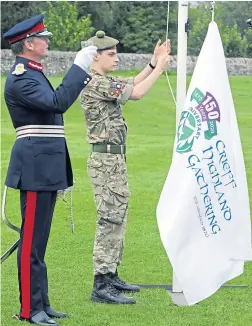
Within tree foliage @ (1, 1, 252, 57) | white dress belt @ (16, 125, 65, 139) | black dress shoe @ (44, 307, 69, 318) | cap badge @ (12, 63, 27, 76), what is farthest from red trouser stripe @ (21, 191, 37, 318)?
tree foliage @ (1, 1, 252, 57)

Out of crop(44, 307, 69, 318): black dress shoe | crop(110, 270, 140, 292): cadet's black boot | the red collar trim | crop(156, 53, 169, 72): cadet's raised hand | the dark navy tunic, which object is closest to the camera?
the dark navy tunic

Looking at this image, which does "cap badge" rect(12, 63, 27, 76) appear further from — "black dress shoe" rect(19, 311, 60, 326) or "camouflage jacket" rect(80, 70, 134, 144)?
"black dress shoe" rect(19, 311, 60, 326)

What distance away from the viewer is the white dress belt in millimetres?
5449

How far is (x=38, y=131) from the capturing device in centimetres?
545

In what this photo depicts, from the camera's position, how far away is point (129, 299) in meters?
6.20

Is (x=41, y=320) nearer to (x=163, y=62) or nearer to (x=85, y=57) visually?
(x=85, y=57)

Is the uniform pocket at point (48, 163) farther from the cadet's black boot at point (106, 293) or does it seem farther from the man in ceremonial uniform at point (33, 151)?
the cadet's black boot at point (106, 293)

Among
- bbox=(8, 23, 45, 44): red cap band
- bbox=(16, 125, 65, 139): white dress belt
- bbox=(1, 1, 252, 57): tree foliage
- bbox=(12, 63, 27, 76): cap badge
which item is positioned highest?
bbox=(8, 23, 45, 44): red cap band

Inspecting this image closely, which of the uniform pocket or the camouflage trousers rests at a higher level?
the uniform pocket

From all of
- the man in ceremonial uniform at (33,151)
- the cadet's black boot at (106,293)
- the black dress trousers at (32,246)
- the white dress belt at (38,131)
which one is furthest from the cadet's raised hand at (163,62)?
the cadet's black boot at (106,293)

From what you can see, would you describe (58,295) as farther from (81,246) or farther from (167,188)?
(81,246)

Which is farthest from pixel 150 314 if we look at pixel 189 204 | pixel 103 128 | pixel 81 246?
pixel 81 246

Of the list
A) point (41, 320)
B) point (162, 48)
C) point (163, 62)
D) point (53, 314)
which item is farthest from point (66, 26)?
point (41, 320)

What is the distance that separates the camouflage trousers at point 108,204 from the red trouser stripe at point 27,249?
34.0 inches
